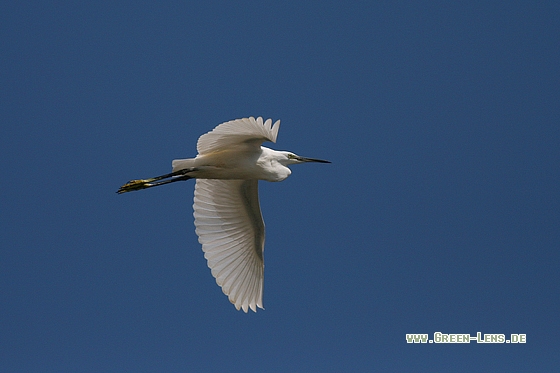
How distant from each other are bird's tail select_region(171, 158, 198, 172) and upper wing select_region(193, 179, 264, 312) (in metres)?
1.04

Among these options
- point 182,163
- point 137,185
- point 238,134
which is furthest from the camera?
point 137,185

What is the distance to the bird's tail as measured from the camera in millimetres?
8977

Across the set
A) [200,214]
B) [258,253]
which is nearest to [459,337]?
[258,253]

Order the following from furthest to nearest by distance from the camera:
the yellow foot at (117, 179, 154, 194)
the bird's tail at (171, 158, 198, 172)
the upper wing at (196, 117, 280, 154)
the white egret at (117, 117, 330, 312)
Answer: the yellow foot at (117, 179, 154, 194) → the white egret at (117, 117, 330, 312) → the bird's tail at (171, 158, 198, 172) → the upper wing at (196, 117, 280, 154)

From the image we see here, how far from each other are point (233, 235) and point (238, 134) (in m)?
2.09

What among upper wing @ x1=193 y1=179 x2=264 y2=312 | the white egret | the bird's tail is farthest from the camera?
upper wing @ x1=193 y1=179 x2=264 y2=312

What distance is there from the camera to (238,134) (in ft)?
27.7

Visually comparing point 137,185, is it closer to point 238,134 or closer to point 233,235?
point 233,235

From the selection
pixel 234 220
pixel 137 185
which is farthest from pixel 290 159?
pixel 137 185

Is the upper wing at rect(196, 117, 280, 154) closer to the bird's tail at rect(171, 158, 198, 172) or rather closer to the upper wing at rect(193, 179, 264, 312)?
the bird's tail at rect(171, 158, 198, 172)

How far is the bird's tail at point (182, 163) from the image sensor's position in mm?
8977

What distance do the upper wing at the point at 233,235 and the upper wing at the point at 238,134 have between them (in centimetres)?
115

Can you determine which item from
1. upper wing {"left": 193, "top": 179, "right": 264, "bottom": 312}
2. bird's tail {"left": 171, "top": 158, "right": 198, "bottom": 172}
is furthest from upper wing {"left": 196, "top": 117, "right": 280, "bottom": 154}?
upper wing {"left": 193, "top": 179, "right": 264, "bottom": 312}

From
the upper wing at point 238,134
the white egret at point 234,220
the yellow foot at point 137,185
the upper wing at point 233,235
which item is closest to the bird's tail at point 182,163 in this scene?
the white egret at point 234,220
